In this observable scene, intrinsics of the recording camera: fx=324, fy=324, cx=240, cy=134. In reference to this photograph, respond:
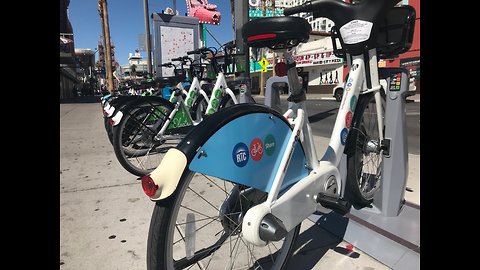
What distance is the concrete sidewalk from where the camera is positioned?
2.13m

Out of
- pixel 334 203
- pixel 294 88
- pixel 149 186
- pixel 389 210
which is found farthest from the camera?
pixel 389 210

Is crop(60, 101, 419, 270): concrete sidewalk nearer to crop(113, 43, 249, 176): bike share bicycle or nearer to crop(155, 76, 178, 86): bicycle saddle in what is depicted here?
crop(113, 43, 249, 176): bike share bicycle

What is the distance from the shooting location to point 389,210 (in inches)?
97.9

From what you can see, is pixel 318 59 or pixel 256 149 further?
pixel 318 59

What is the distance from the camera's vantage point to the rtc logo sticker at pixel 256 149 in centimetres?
145

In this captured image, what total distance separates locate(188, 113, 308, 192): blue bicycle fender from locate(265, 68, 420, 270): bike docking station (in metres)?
0.75

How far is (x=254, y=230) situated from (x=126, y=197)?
2.32 m

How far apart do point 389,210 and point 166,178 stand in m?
1.93

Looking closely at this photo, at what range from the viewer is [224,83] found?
504 cm

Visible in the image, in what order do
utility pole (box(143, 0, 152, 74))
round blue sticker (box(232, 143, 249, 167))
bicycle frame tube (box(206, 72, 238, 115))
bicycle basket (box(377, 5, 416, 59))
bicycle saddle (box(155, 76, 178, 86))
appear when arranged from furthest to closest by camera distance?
1. utility pole (box(143, 0, 152, 74))
2. bicycle saddle (box(155, 76, 178, 86))
3. bicycle frame tube (box(206, 72, 238, 115))
4. bicycle basket (box(377, 5, 416, 59))
5. round blue sticker (box(232, 143, 249, 167))

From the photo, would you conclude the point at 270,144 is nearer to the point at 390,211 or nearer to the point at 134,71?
the point at 390,211

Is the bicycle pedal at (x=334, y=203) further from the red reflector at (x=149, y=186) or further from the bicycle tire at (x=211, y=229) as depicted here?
the red reflector at (x=149, y=186)

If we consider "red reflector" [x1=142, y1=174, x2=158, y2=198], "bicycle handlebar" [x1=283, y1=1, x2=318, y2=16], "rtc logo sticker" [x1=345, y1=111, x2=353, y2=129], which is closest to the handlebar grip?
"bicycle handlebar" [x1=283, y1=1, x2=318, y2=16]

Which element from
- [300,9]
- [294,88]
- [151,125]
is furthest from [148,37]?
[294,88]
